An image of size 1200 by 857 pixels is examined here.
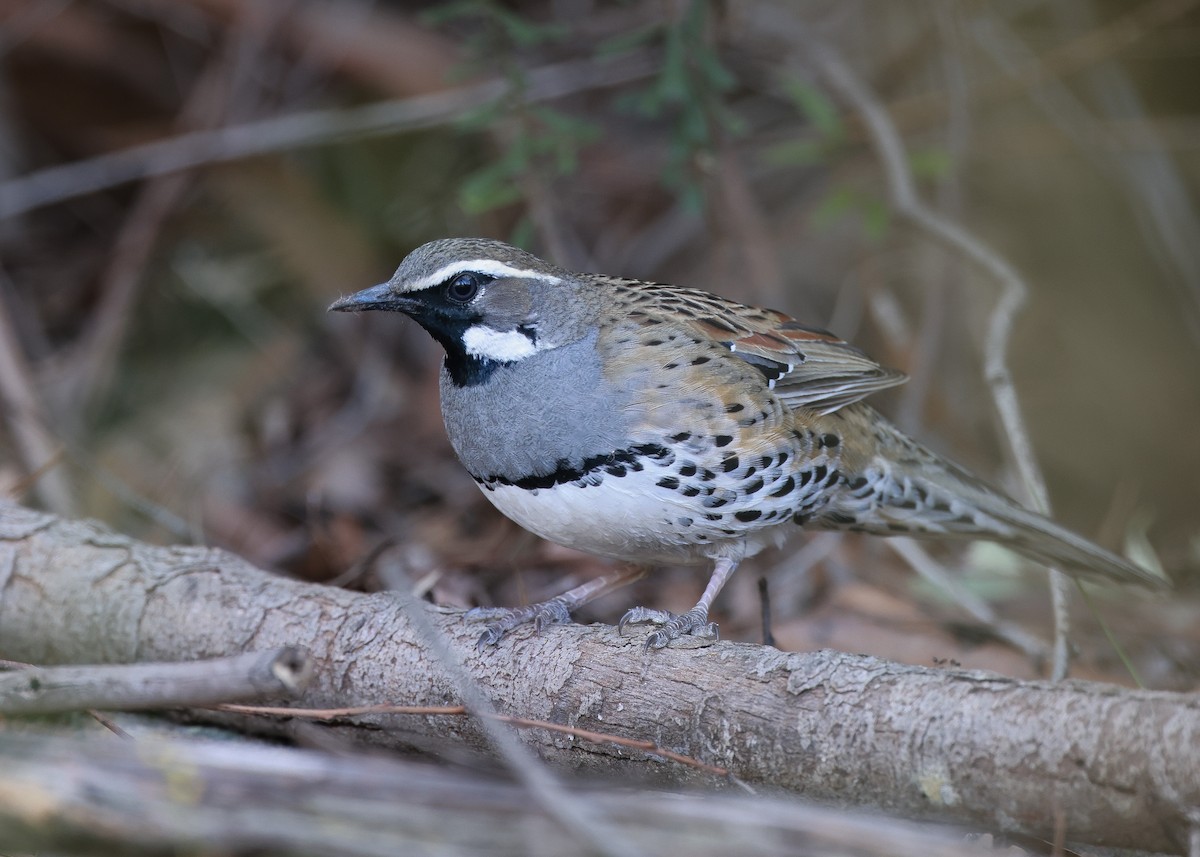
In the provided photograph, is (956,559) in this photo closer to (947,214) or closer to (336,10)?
(947,214)

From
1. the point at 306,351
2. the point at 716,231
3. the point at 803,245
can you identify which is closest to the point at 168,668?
the point at 716,231

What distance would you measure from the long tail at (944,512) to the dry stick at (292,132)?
3839mm

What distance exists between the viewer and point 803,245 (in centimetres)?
964

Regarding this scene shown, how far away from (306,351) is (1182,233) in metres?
6.37

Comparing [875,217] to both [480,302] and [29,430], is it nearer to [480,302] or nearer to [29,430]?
[480,302]

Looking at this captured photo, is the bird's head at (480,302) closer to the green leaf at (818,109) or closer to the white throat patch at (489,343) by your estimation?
the white throat patch at (489,343)

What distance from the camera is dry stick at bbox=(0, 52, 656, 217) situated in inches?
319

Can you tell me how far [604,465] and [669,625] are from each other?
66 centimetres

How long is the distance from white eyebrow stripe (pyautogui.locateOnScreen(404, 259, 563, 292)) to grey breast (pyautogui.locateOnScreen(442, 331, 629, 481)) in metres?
0.34

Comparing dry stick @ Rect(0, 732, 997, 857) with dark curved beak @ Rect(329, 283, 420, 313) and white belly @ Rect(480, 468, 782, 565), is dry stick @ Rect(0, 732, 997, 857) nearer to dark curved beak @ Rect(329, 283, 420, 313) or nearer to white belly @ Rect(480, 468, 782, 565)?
white belly @ Rect(480, 468, 782, 565)

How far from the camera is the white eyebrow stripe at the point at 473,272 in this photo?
4.62 meters

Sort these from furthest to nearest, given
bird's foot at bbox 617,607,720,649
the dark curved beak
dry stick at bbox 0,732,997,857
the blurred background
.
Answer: the blurred background
the dark curved beak
bird's foot at bbox 617,607,720,649
dry stick at bbox 0,732,997,857

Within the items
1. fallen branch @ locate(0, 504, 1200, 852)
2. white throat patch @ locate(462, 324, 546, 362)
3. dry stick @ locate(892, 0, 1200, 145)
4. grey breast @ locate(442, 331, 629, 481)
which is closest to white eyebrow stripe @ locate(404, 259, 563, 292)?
white throat patch @ locate(462, 324, 546, 362)

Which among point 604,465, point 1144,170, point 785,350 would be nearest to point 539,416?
point 604,465
